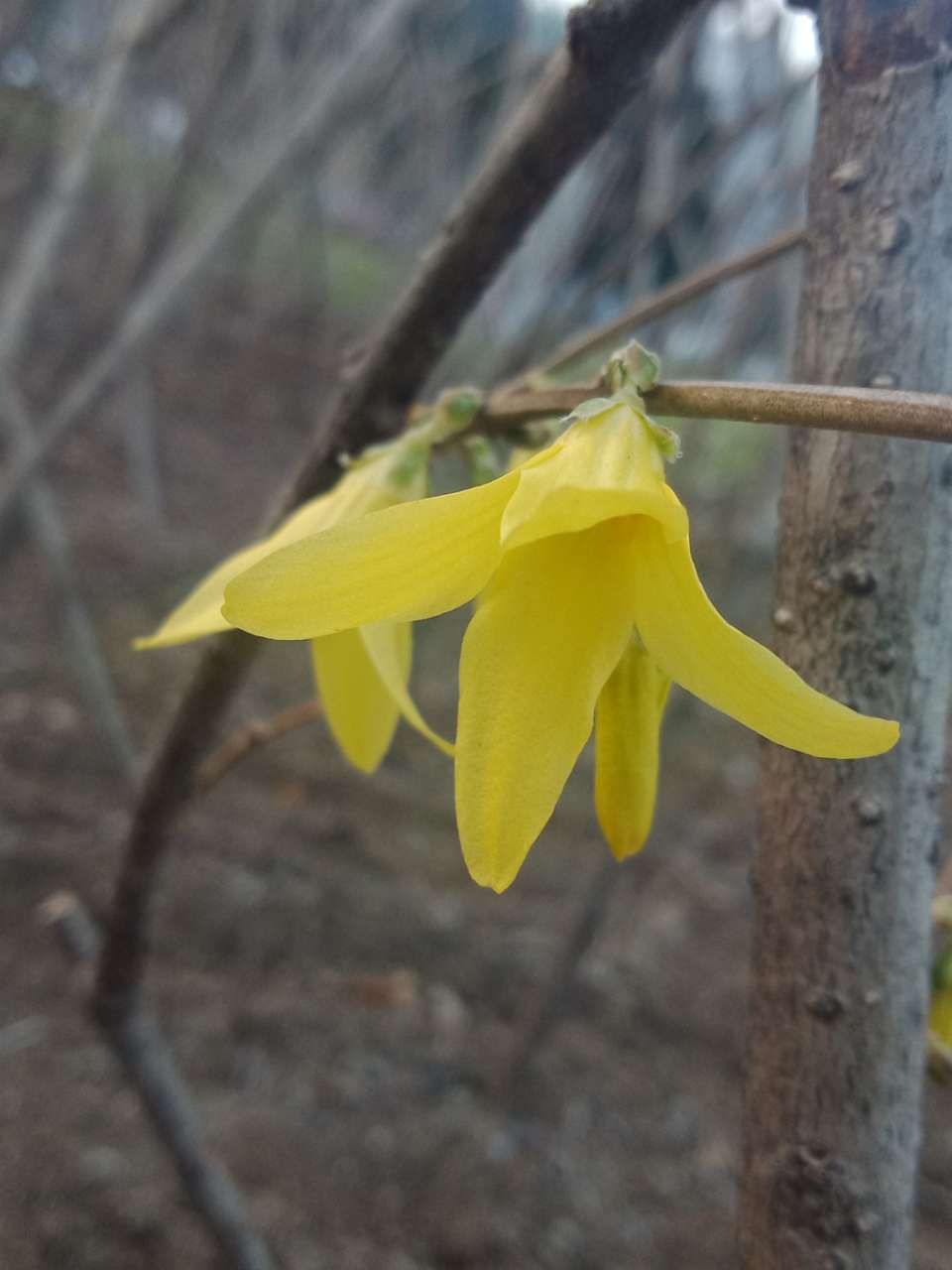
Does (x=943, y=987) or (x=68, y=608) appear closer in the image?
(x=943, y=987)

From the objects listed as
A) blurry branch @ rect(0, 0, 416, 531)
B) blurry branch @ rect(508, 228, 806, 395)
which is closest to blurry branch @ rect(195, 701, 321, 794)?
blurry branch @ rect(508, 228, 806, 395)

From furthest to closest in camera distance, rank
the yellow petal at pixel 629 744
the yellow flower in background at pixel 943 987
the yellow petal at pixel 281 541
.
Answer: the yellow flower in background at pixel 943 987, the yellow petal at pixel 281 541, the yellow petal at pixel 629 744

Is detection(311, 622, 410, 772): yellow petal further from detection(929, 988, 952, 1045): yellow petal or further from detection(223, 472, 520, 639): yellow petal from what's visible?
detection(929, 988, 952, 1045): yellow petal

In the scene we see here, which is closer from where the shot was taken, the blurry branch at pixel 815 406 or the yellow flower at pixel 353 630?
the blurry branch at pixel 815 406

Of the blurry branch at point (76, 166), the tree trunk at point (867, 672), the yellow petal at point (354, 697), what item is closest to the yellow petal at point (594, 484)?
the tree trunk at point (867, 672)

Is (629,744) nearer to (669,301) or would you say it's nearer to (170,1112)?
A: (669,301)

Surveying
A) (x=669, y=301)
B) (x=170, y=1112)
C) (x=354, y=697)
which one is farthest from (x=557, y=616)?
(x=170, y=1112)

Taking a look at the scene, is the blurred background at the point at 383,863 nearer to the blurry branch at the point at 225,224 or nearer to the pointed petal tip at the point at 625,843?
the blurry branch at the point at 225,224
